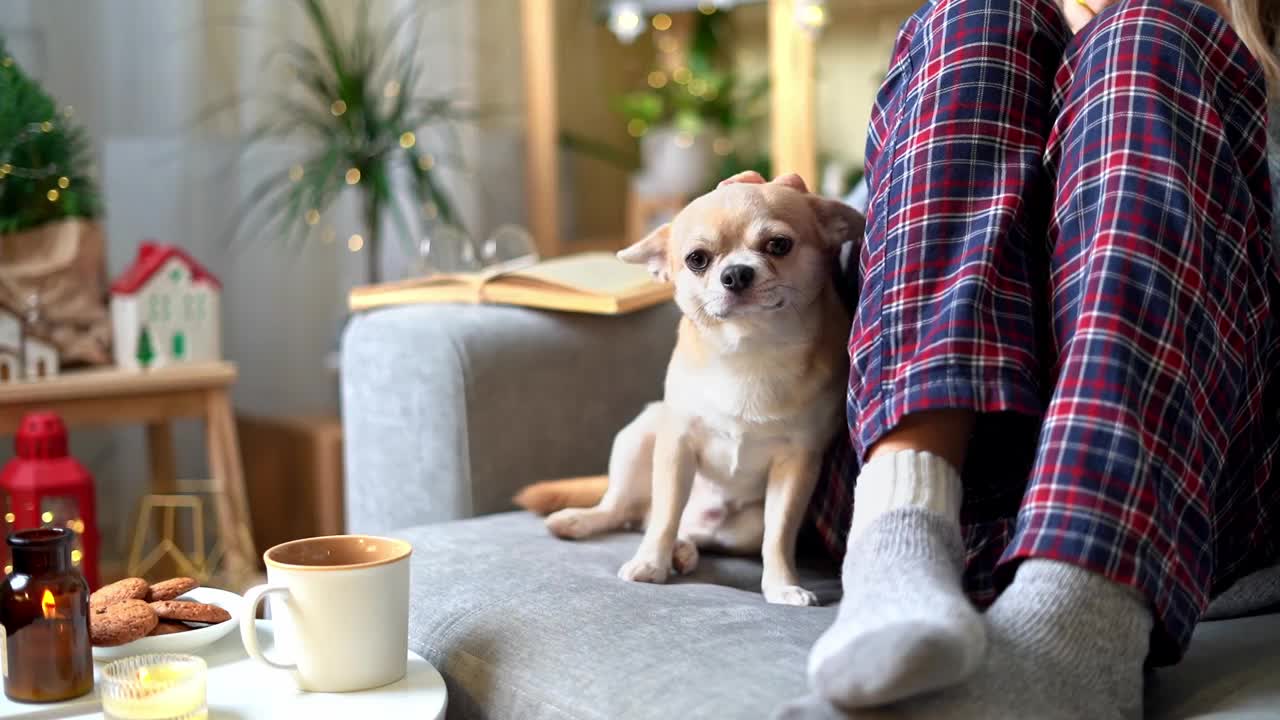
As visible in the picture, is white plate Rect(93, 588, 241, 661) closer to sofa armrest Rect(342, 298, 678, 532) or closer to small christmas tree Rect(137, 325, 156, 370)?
sofa armrest Rect(342, 298, 678, 532)

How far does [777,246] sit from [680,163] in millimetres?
1885

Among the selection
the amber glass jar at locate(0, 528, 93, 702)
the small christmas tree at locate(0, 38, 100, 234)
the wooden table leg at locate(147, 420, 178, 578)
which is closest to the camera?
the amber glass jar at locate(0, 528, 93, 702)

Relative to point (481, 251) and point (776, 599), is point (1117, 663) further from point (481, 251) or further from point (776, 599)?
point (481, 251)

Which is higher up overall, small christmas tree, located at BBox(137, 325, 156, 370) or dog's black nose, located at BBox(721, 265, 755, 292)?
dog's black nose, located at BBox(721, 265, 755, 292)

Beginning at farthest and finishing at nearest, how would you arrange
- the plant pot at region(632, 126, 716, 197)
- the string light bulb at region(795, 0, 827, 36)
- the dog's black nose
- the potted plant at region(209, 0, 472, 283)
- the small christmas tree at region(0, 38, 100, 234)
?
1. the plant pot at region(632, 126, 716, 197)
2. the string light bulb at region(795, 0, 827, 36)
3. the potted plant at region(209, 0, 472, 283)
4. the small christmas tree at region(0, 38, 100, 234)
5. the dog's black nose

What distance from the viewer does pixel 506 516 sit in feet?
4.30

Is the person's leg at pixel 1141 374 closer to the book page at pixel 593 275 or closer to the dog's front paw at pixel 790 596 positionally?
the dog's front paw at pixel 790 596

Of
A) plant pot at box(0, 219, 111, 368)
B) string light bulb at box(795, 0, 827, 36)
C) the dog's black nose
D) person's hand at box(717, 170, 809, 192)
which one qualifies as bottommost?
plant pot at box(0, 219, 111, 368)

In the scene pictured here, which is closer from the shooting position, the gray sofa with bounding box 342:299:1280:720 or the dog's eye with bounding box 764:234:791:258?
the gray sofa with bounding box 342:299:1280:720

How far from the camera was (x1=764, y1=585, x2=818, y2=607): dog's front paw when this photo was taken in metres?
1.01

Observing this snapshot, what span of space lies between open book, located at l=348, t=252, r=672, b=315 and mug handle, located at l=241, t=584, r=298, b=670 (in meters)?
0.62

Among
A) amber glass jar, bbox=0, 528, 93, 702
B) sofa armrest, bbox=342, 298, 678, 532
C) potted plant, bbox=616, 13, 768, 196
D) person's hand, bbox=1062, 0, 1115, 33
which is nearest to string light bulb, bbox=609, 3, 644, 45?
potted plant, bbox=616, 13, 768, 196

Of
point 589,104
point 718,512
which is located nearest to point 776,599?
point 718,512

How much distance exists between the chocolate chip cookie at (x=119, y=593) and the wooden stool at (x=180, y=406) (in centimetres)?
105
